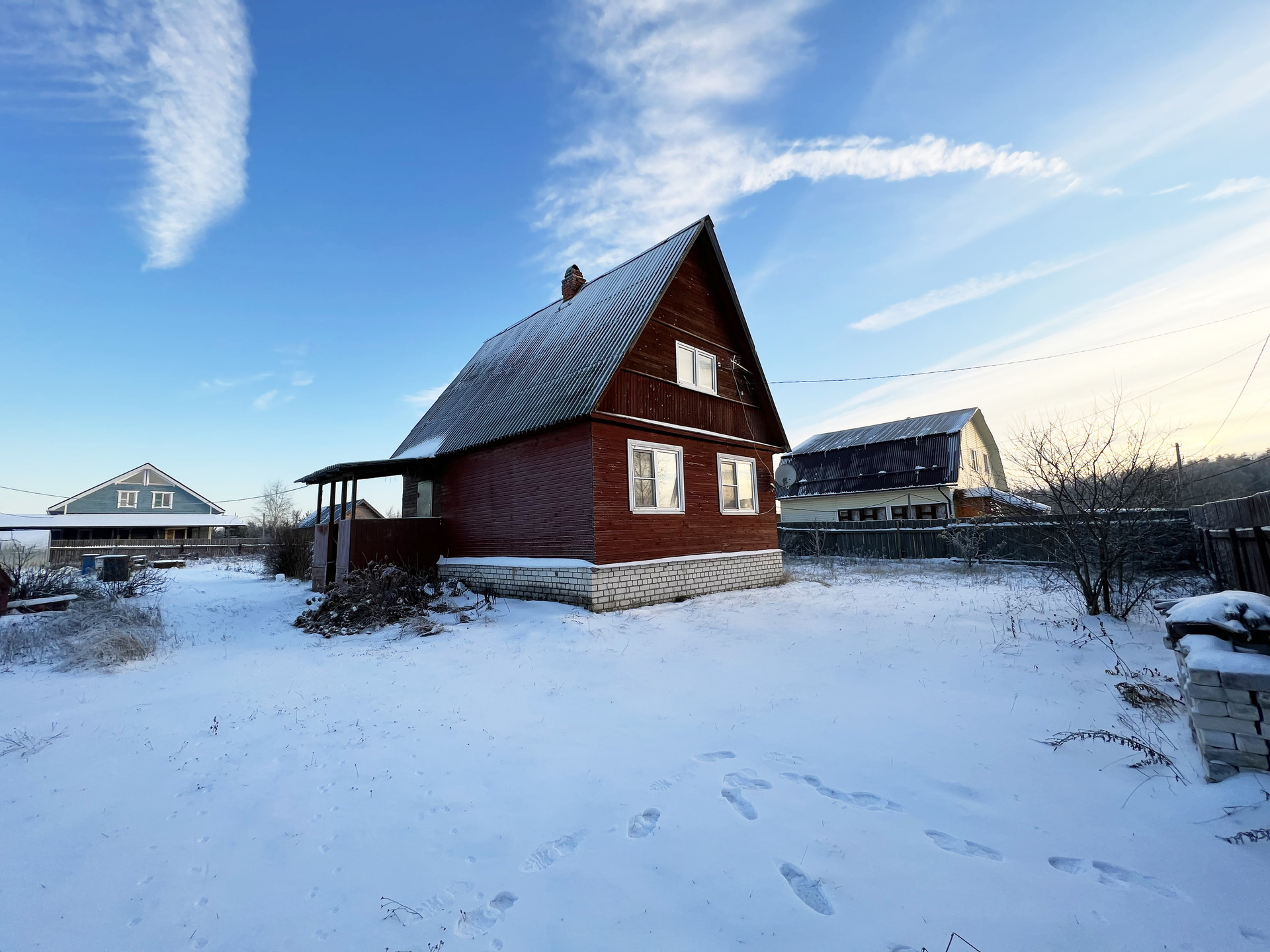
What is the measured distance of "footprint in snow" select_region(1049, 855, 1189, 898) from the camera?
111 inches

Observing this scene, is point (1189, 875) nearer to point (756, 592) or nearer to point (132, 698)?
point (132, 698)

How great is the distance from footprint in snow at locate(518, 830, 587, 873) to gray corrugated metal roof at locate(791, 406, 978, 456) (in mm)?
30378

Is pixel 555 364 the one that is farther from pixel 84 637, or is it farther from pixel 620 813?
pixel 620 813

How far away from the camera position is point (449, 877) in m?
3.05

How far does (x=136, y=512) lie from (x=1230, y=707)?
53.7 m

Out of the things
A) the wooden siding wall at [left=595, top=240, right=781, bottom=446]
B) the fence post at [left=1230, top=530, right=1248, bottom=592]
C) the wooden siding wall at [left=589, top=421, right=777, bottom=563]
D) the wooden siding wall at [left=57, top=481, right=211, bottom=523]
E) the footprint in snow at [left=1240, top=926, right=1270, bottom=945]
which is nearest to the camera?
the footprint in snow at [left=1240, top=926, right=1270, bottom=945]

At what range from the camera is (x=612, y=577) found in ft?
37.1

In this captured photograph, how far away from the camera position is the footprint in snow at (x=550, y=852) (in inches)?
124

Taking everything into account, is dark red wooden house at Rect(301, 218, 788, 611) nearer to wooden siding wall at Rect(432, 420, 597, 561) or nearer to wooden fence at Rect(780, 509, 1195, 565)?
wooden siding wall at Rect(432, 420, 597, 561)

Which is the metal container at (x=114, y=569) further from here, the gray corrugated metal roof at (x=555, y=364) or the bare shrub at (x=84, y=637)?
the gray corrugated metal roof at (x=555, y=364)

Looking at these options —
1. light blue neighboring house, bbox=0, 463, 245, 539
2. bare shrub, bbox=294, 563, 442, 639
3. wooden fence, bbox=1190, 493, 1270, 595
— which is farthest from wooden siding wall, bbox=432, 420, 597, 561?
light blue neighboring house, bbox=0, 463, 245, 539

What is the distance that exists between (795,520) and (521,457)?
24634mm

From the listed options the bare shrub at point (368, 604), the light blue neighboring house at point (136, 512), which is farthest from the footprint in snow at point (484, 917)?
the light blue neighboring house at point (136, 512)

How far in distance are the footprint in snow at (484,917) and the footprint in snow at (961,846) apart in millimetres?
2478
